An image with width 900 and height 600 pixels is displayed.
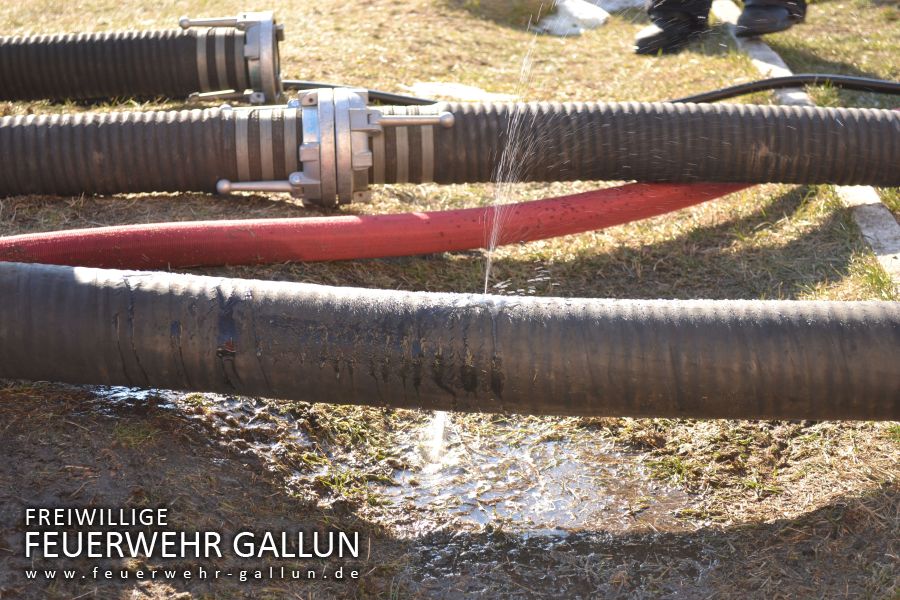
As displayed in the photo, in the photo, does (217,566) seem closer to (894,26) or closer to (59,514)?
(59,514)

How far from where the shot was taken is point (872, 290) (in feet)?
11.5

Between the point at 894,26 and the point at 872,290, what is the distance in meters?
3.94

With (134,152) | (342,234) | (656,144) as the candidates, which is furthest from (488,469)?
(134,152)

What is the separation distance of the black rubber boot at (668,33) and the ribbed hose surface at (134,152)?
3.12 meters

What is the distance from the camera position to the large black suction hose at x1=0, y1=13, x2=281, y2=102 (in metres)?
4.79

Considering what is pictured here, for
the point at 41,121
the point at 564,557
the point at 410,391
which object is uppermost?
the point at 41,121

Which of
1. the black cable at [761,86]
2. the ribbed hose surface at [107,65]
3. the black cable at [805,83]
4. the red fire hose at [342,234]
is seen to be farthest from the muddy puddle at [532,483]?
the ribbed hose surface at [107,65]

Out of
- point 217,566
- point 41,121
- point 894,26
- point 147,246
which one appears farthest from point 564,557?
point 894,26

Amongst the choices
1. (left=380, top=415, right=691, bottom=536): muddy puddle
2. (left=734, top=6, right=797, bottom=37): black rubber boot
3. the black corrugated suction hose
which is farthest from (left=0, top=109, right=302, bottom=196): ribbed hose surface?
(left=734, top=6, right=797, bottom=37): black rubber boot

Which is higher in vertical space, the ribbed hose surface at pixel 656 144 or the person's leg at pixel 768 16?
the person's leg at pixel 768 16

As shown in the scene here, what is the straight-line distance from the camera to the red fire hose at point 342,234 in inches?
123

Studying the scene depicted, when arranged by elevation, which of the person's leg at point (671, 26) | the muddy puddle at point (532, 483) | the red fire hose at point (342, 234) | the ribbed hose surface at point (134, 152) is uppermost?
the person's leg at point (671, 26)

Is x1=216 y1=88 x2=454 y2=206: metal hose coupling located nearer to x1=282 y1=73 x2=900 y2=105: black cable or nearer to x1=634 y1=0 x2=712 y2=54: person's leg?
x1=282 y1=73 x2=900 y2=105: black cable

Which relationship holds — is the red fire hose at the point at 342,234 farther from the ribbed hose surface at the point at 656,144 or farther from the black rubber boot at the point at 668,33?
the black rubber boot at the point at 668,33
